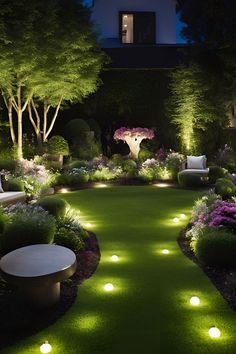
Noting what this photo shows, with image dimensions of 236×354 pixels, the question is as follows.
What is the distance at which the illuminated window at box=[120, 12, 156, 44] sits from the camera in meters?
21.4

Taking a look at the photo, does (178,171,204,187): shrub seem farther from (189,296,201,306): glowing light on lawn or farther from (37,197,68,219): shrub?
(189,296,201,306): glowing light on lawn

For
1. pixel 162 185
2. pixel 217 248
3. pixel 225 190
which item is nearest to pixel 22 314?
pixel 217 248

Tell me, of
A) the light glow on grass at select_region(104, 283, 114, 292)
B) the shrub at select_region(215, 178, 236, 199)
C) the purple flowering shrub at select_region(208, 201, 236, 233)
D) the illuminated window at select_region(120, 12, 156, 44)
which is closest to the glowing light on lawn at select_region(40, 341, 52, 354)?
the light glow on grass at select_region(104, 283, 114, 292)

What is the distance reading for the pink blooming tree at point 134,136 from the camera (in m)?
15.2

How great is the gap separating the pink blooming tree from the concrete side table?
36.1 feet

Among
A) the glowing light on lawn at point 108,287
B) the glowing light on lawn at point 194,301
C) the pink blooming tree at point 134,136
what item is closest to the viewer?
the glowing light on lawn at point 194,301

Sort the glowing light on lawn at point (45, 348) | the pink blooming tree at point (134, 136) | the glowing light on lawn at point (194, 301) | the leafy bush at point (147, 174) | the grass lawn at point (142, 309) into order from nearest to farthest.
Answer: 1. the glowing light on lawn at point (45, 348)
2. the grass lawn at point (142, 309)
3. the glowing light on lawn at point (194, 301)
4. the leafy bush at point (147, 174)
5. the pink blooming tree at point (134, 136)

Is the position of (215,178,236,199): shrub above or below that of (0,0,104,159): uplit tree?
below

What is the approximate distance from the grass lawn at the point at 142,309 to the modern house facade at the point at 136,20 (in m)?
16.2

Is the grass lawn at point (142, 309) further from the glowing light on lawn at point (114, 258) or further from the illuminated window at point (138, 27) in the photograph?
the illuminated window at point (138, 27)

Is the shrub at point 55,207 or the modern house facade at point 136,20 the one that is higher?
the modern house facade at point 136,20

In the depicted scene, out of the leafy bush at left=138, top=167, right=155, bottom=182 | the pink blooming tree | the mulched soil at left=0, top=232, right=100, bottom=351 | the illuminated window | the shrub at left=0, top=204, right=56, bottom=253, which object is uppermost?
the illuminated window

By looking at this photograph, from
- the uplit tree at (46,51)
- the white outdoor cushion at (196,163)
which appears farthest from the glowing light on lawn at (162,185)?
the uplit tree at (46,51)

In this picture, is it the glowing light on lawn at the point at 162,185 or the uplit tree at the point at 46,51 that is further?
the glowing light on lawn at the point at 162,185
